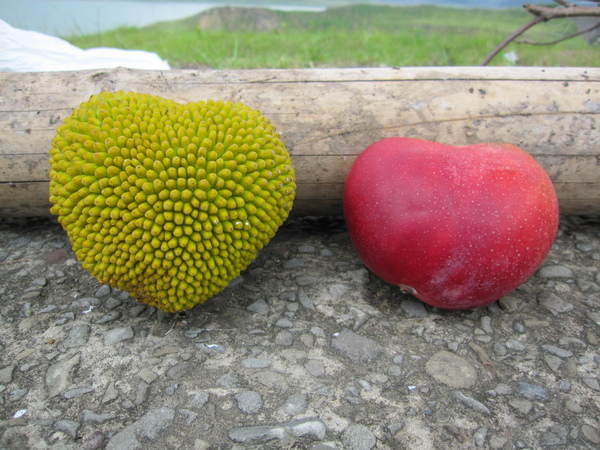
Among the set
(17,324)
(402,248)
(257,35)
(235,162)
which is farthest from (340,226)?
(257,35)

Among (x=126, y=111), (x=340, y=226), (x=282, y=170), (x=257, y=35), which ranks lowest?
(x=340, y=226)

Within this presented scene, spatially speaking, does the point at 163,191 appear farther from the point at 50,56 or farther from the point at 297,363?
the point at 50,56

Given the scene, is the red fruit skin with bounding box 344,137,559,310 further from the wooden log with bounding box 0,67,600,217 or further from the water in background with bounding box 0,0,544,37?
the water in background with bounding box 0,0,544,37

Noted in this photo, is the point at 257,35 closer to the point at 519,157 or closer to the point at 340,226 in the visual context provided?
the point at 340,226

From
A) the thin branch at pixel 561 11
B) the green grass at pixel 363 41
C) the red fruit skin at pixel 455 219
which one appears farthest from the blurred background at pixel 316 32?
the red fruit skin at pixel 455 219

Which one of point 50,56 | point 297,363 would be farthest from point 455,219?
point 50,56

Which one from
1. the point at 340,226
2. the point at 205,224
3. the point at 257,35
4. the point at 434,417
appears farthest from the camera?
the point at 257,35

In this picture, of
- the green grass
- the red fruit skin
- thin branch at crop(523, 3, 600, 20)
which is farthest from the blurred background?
the red fruit skin
